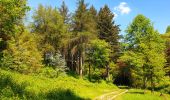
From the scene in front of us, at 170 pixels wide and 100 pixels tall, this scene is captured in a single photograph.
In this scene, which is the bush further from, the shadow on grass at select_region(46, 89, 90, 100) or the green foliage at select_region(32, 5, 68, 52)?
the shadow on grass at select_region(46, 89, 90, 100)

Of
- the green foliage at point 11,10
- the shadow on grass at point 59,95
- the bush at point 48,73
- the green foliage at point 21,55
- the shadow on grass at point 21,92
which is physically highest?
the green foliage at point 11,10

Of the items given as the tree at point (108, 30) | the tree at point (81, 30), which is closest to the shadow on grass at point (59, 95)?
the tree at point (81, 30)

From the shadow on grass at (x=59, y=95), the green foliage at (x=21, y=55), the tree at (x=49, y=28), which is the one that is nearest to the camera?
the shadow on grass at (x=59, y=95)

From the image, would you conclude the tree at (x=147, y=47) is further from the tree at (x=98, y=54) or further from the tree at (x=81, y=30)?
the tree at (x=81, y=30)

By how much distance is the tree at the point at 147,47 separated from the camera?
174 ft

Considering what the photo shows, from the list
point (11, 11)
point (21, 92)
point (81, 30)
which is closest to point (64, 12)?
point (81, 30)

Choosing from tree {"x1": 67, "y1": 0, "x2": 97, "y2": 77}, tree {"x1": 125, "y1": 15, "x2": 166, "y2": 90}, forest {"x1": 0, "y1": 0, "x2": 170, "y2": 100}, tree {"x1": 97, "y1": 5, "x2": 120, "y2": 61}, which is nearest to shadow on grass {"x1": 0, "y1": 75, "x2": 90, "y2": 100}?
forest {"x1": 0, "y1": 0, "x2": 170, "y2": 100}

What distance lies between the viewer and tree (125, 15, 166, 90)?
53.1 m

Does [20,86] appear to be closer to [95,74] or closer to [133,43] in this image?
[95,74]

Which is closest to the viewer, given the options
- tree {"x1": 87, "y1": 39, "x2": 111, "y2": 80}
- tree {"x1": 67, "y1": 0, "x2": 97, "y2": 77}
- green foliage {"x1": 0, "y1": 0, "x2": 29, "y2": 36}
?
green foliage {"x1": 0, "y1": 0, "x2": 29, "y2": 36}

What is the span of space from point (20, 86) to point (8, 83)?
1300 mm

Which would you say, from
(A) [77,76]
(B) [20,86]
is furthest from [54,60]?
(B) [20,86]

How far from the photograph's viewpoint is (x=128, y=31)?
80312mm

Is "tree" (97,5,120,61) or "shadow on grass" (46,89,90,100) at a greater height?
"tree" (97,5,120,61)
